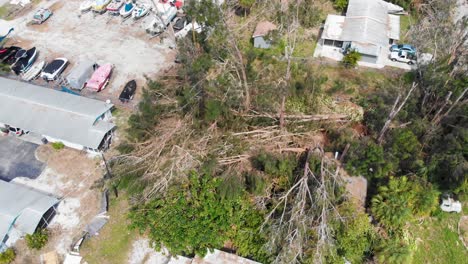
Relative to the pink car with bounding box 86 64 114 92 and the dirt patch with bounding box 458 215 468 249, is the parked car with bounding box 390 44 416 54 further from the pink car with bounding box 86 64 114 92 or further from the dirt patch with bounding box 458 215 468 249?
the pink car with bounding box 86 64 114 92

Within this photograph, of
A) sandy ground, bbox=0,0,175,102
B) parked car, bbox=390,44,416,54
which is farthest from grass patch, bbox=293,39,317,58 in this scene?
sandy ground, bbox=0,0,175,102

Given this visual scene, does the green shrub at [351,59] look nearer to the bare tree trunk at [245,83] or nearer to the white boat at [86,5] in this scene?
the bare tree trunk at [245,83]

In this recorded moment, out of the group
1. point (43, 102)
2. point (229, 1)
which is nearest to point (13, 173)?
point (43, 102)

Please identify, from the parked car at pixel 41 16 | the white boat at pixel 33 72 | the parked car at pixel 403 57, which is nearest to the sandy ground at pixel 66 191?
the white boat at pixel 33 72

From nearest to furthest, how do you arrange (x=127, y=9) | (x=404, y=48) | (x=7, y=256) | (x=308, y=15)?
(x=7, y=256)
(x=404, y=48)
(x=308, y=15)
(x=127, y=9)

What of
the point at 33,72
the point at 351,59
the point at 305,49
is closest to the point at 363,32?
the point at 351,59

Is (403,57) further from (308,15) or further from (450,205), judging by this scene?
(450,205)

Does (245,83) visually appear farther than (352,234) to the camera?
Yes
